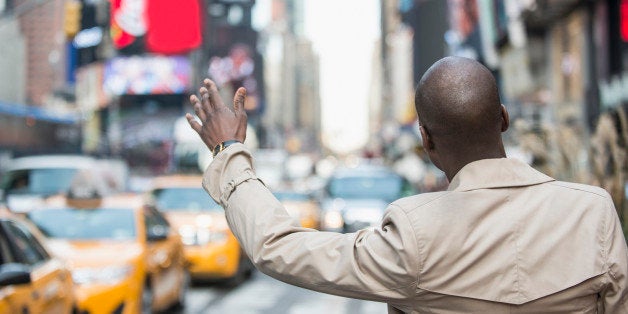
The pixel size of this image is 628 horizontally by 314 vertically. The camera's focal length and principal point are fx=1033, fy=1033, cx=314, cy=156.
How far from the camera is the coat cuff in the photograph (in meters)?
2.55

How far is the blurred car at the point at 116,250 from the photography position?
9773mm

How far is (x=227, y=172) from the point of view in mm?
2576

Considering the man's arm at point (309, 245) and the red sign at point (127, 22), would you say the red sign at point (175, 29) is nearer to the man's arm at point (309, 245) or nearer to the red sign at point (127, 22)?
the red sign at point (127, 22)

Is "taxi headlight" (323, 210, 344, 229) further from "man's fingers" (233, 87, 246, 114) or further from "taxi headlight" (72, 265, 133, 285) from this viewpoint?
"man's fingers" (233, 87, 246, 114)

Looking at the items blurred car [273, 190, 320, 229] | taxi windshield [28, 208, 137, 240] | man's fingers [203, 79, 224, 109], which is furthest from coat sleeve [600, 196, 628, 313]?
blurred car [273, 190, 320, 229]

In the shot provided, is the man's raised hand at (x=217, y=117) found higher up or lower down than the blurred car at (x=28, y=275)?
higher up

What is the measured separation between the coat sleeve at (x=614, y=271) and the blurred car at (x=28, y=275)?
13.6 feet

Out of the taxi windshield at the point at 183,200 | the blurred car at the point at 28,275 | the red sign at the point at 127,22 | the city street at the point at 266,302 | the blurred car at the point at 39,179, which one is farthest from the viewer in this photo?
the red sign at the point at 127,22


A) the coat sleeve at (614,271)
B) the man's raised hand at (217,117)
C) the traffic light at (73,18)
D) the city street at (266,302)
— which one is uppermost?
the man's raised hand at (217,117)

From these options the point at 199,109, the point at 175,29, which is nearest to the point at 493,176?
the point at 199,109

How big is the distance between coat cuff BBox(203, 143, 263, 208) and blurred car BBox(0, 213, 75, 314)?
11.8 feet

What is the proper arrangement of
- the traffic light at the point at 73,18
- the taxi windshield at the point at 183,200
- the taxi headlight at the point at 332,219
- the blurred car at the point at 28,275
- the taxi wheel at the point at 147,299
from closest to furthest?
the blurred car at the point at 28,275, the taxi wheel at the point at 147,299, the taxi windshield at the point at 183,200, the taxi headlight at the point at 332,219, the traffic light at the point at 73,18

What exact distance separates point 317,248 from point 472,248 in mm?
359

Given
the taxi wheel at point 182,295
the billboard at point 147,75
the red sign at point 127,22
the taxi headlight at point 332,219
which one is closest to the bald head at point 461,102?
the taxi wheel at point 182,295
